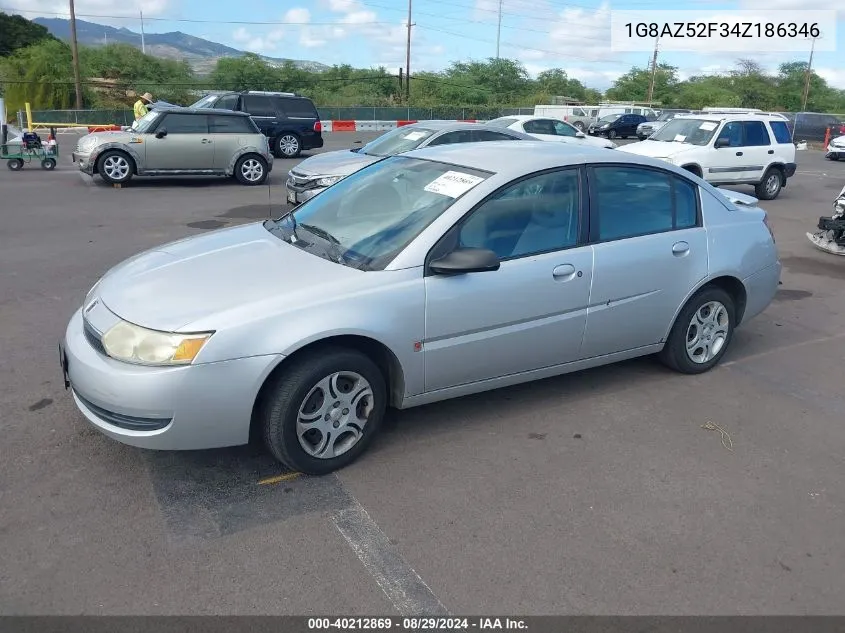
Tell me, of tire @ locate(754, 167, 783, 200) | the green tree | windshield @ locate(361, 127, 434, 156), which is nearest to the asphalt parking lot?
windshield @ locate(361, 127, 434, 156)

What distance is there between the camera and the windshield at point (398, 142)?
38.7 feet

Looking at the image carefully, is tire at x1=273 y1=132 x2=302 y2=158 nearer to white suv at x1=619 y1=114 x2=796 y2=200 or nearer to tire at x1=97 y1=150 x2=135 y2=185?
tire at x1=97 y1=150 x2=135 y2=185

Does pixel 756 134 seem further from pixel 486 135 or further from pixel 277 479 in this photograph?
pixel 277 479

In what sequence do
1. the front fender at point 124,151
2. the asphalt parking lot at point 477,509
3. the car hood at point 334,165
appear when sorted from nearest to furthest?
the asphalt parking lot at point 477,509 < the car hood at point 334,165 < the front fender at point 124,151

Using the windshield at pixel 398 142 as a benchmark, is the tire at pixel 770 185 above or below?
below

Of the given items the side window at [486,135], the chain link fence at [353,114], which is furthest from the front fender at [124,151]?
the chain link fence at [353,114]

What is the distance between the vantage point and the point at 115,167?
14039 millimetres

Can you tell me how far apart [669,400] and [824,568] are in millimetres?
1776

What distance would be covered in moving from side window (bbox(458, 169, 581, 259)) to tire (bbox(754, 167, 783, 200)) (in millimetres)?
12546

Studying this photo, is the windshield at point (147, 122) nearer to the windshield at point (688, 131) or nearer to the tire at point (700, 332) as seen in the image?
the windshield at point (688, 131)

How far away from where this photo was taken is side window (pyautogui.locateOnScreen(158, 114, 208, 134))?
14.4m

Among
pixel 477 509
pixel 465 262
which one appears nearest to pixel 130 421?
pixel 477 509

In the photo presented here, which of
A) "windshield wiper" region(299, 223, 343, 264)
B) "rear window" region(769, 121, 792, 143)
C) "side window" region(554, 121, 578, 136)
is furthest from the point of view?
"side window" region(554, 121, 578, 136)

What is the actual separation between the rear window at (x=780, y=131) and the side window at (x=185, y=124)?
1181 cm
